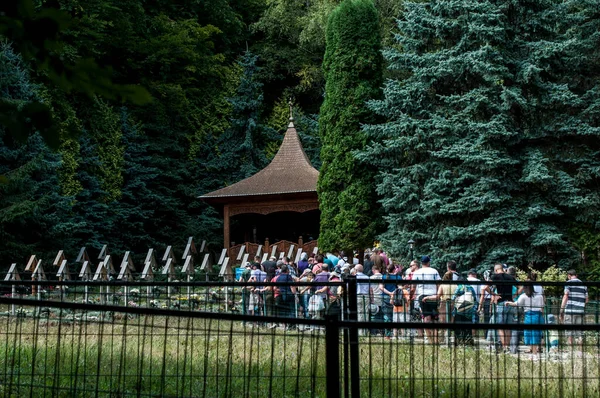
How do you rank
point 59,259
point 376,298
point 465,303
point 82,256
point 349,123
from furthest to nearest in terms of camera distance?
1. point 82,256
2. point 349,123
3. point 59,259
4. point 376,298
5. point 465,303

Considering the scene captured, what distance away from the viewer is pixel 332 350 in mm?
3920

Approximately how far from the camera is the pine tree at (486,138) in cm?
2248

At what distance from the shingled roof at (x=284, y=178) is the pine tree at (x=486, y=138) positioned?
24.2 ft

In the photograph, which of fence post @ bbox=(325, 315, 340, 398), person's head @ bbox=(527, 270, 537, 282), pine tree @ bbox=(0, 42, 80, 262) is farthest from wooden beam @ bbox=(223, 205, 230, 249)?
fence post @ bbox=(325, 315, 340, 398)

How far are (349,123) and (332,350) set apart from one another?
77.8 ft

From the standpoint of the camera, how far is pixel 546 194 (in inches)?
900

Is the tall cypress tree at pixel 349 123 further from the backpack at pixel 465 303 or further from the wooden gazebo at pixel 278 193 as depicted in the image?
the backpack at pixel 465 303

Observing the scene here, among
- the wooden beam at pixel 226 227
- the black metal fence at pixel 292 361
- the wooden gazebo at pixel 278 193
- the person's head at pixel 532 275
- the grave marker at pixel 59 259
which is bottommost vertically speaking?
the black metal fence at pixel 292 361

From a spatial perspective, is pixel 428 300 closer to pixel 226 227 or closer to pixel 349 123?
pixel 349 123

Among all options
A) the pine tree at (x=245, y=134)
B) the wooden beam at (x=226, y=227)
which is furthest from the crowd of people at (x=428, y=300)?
the pine tree at (x=245, y=134)

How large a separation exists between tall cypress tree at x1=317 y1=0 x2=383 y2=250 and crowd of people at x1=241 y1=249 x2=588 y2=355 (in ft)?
21.4

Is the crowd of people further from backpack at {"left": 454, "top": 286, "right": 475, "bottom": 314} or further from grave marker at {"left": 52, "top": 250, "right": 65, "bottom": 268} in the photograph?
grave marker at {"left": 52, "top": 250, "right": 65, "bottom": 268}

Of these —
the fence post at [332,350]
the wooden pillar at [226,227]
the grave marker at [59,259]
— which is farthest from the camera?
the wooden pillar at [226,227]

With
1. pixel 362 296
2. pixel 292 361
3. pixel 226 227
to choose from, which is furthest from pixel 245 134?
pixel 292 361
